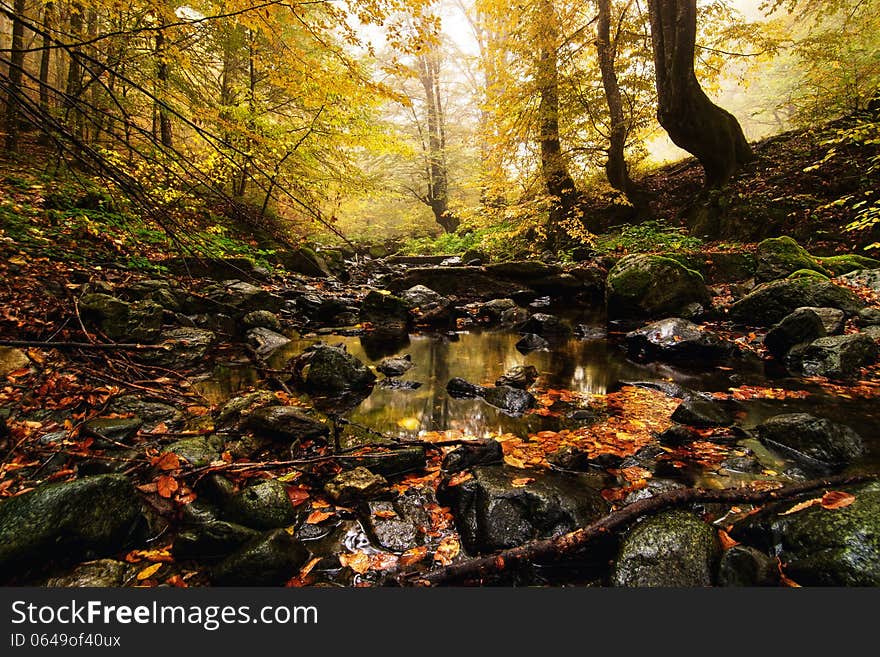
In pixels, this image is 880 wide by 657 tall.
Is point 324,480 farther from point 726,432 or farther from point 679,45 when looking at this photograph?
point 679,45

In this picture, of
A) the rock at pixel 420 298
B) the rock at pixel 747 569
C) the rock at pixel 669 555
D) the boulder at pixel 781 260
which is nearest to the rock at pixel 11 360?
the rock at pixel 669 555

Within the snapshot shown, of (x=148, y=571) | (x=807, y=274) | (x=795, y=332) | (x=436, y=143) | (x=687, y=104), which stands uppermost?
(x=436, y=143)

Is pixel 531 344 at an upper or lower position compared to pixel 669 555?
upper

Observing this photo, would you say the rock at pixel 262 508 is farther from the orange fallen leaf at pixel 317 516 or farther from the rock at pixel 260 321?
the rock at pixel 260 321

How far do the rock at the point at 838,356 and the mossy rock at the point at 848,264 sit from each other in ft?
11.4

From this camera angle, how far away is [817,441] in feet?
8.31

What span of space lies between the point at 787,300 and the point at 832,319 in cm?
85

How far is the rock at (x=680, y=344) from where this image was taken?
5039mm

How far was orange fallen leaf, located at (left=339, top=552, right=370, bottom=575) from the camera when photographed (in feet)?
5.91

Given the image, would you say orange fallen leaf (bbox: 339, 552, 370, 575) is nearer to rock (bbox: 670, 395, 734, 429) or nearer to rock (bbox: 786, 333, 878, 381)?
rock (bbox: 670, 395, 734, 429)

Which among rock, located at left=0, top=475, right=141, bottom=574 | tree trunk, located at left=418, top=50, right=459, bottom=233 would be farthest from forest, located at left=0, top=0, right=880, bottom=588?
tree trunk, located at left=418, top=50, right=459, bottom=233

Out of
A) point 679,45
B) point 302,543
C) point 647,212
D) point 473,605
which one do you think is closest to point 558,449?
point 473,605

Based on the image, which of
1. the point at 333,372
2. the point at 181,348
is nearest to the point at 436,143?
the point at 181,348

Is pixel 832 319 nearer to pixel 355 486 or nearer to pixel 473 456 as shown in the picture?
pixel 473 456
